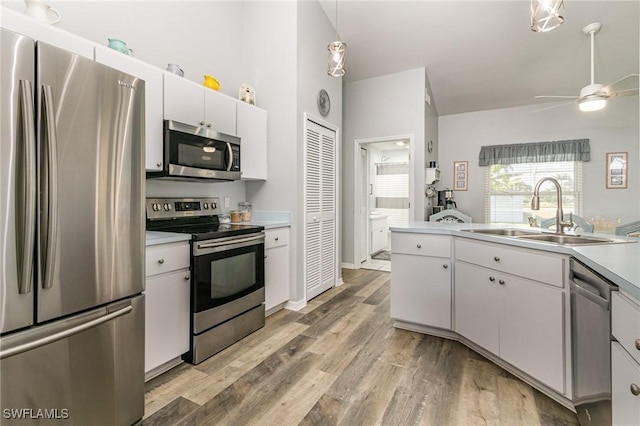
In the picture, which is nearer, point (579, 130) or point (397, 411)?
point (397, 411)

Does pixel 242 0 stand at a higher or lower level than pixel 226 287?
higher

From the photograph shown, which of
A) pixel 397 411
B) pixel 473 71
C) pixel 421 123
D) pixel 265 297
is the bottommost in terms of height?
pixel 397 411

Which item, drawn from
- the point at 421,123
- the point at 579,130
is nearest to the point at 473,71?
the point at 421,123

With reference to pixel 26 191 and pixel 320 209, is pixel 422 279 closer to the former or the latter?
pixel 320 209

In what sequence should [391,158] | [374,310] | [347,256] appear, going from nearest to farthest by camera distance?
[374,310]
[347,256]
[391,158]

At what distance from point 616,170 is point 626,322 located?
234 inches

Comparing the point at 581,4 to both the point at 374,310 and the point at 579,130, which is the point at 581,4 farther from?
the point at 374,310

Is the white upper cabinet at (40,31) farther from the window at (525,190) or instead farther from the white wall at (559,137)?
the window at (525,190)

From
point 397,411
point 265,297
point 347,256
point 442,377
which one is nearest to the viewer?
point 397,411

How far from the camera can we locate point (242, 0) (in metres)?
3.30

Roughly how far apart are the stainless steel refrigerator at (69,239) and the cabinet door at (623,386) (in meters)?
1.93

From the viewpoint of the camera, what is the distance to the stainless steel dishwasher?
3.65ft

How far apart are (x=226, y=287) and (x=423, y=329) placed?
1.68 metres

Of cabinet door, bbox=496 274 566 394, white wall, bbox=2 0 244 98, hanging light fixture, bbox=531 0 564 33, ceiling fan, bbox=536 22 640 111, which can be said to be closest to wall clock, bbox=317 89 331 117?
white wall, bbox=2 0 244 98
